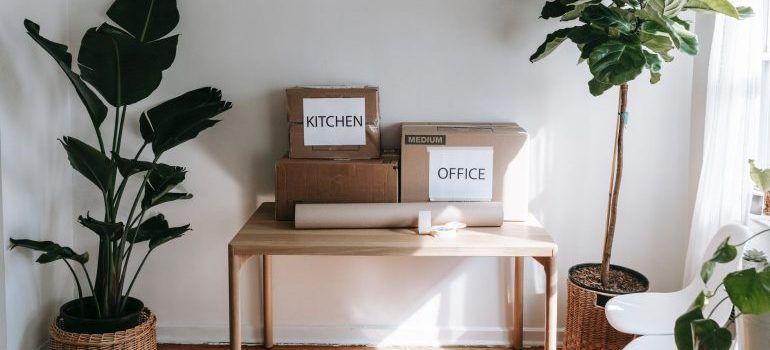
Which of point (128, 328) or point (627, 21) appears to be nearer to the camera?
point (627, 21)

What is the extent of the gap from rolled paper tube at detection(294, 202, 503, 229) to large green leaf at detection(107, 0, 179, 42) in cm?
87

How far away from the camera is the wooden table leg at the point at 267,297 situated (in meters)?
3.29

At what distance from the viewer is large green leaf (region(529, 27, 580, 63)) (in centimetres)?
283

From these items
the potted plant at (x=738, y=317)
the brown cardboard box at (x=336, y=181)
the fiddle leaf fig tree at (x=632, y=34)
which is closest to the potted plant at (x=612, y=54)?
the fiddle leaf fig tree at (x=632, y=34)

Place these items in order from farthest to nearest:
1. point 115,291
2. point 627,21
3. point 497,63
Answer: point 497,63, point 115,291, point 627,21

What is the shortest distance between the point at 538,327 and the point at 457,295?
0.38m

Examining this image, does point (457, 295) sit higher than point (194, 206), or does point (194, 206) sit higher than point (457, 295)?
point (194, 206)

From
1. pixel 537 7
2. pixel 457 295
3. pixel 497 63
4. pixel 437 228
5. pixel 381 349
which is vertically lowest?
pixel 381 349

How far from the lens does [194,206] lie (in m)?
3.35

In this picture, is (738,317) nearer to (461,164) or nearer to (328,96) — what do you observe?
(461,164)

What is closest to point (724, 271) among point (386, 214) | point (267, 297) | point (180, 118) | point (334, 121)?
point (386, 214)

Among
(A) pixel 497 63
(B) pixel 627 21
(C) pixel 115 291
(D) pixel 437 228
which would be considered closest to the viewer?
(B) pixel 627 21

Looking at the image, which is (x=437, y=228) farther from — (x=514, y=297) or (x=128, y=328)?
(x=128, y=328)

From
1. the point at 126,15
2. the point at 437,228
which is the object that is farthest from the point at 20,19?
the point at 437,228
